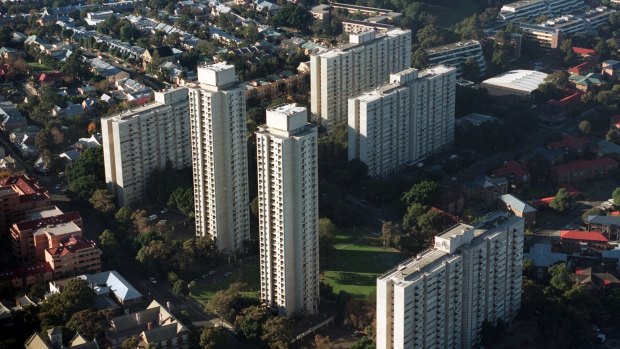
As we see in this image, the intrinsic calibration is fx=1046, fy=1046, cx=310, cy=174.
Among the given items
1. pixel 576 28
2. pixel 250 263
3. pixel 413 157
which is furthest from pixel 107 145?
pixel 576 28

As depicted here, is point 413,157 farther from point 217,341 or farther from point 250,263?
point 217,341

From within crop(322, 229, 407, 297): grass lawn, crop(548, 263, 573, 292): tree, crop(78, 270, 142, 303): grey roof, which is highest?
crop(78, 270, 142, 303): grey roof

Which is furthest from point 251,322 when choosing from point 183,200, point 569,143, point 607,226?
point 569,143

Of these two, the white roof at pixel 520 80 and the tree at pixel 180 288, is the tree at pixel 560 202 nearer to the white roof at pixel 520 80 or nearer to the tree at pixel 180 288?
the white roof at pixel 520 80

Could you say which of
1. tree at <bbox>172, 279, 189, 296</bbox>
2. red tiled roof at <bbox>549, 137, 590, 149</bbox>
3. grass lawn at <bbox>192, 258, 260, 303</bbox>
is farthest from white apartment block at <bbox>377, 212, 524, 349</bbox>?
red tiled roof at <bbox>549, 137, 590, 149</bbox>

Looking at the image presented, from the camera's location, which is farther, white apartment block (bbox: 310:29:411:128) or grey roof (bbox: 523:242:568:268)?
white apartment block (bbox: 310:29:411:128)

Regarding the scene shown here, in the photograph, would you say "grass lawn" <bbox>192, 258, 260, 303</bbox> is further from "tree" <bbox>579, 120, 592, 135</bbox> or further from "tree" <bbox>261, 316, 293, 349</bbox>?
"tree" <bbox>579, 120, 592, 135</bbox>
